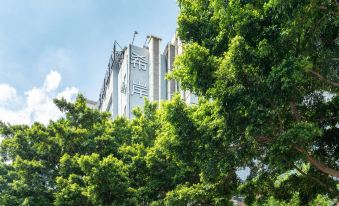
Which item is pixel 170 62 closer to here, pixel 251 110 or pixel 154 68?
pixel 154 68

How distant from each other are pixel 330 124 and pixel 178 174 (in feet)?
17.1

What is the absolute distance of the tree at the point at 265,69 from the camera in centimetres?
835

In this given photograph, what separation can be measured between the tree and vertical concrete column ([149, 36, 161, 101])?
2145 cm

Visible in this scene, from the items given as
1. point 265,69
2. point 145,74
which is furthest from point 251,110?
point 145,74

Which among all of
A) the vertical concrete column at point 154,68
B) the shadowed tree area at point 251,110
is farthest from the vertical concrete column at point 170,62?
the shadowed tree area at point 251,110

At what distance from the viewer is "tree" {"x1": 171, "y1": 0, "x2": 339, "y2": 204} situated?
8.35 m

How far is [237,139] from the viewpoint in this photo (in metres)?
9.63

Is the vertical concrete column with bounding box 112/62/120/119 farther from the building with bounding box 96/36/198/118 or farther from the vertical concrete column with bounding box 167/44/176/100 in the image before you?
the vertical concrete column with bounding box 167/44/176/100

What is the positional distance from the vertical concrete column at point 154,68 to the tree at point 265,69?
21.4m

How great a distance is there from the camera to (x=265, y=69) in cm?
891

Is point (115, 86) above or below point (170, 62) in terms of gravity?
above

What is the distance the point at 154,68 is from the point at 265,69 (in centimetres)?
2337

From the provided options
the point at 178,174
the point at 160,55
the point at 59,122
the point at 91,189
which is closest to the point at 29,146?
the point at 59,122

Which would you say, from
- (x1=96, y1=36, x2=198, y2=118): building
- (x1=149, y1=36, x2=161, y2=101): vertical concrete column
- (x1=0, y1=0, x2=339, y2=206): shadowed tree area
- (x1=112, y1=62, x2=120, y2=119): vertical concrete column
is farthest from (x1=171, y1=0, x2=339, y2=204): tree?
(x1=112, y1=62, x2=120, y2=119): vertical concrete column
